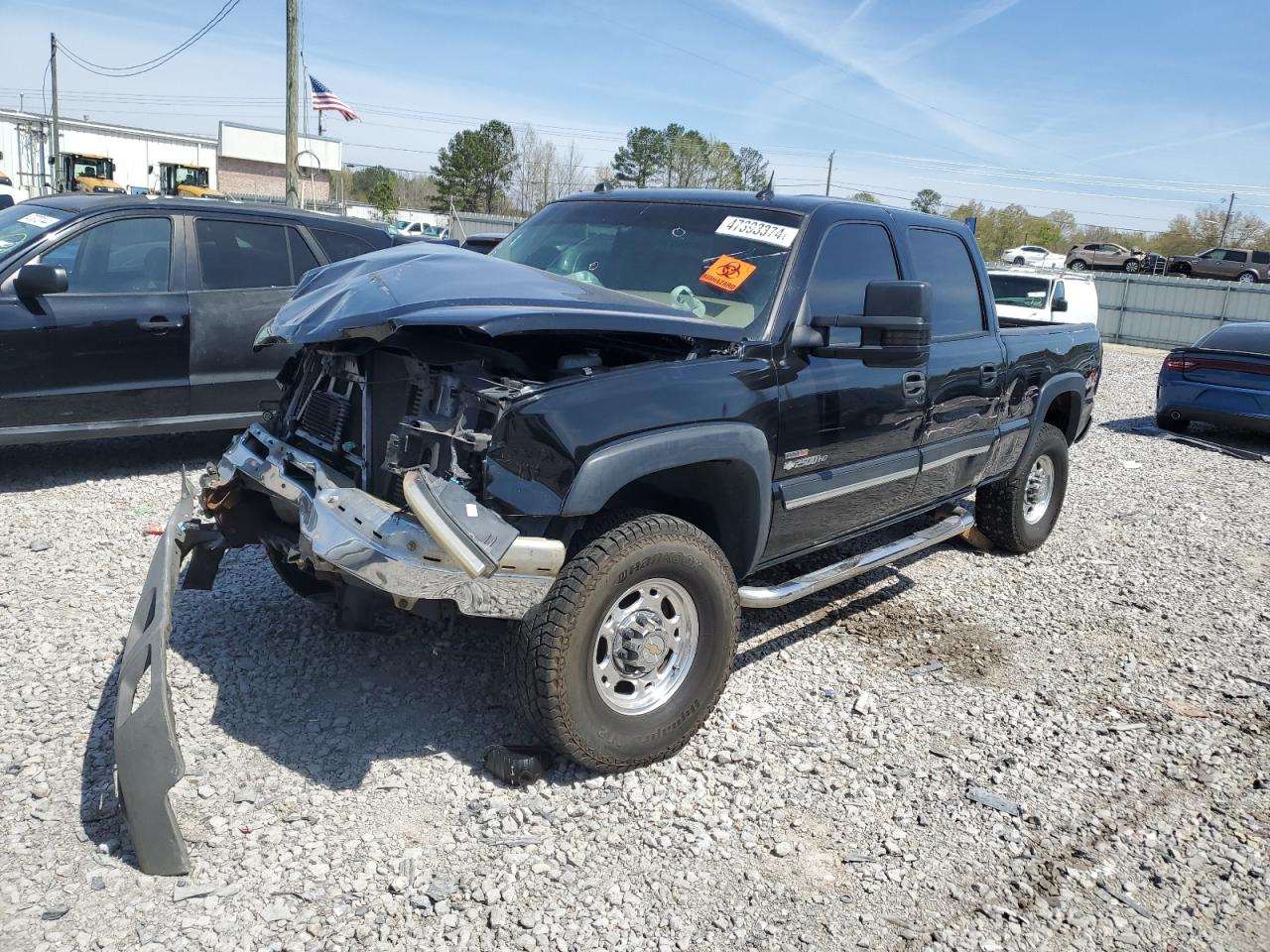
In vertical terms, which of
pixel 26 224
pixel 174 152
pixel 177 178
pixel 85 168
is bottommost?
pixel 26 224

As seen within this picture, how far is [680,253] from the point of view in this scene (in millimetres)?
4066

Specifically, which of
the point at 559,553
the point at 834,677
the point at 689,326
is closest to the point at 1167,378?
the point at 834,677

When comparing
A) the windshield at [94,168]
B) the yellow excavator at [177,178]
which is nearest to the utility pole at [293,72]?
the yellow excavator at [177,178]

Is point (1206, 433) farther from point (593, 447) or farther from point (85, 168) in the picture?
point (85, 168)

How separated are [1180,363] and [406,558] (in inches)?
439

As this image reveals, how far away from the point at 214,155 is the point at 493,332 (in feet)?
269

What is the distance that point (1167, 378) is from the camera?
11.3m

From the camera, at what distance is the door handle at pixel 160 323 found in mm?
6250

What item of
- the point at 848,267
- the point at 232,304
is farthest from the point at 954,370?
the point at 232,304

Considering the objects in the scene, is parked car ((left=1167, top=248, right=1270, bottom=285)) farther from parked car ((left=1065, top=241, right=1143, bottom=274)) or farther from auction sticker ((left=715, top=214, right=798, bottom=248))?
auction sticker ((left=715, top=214, right=798, bottom=248))

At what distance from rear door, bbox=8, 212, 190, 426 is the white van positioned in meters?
11.7

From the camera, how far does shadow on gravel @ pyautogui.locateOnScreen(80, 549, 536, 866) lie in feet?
10.7

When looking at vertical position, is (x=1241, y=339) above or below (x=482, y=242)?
below

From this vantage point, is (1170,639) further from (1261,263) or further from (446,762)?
(1261,263)
